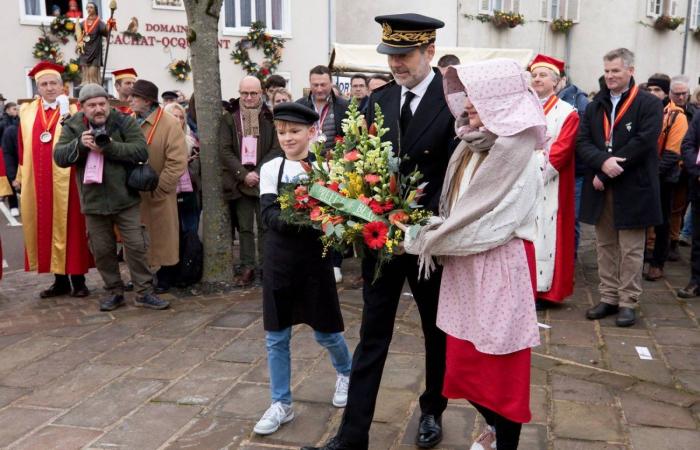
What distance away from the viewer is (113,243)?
→ 250 inches

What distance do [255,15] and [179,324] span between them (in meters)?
15.3

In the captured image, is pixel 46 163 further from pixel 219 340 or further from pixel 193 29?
pixel 219 340

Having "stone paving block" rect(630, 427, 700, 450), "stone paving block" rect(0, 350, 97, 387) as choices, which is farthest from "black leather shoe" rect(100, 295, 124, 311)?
"stone paving block" rect(630, 427, 700, 450)

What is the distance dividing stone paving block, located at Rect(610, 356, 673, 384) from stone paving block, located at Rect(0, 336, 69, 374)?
4.12 meters

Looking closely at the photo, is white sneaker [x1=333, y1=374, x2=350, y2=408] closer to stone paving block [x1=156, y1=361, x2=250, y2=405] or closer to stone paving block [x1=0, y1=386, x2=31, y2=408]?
stone paving block [x1=156, y1=361, x2=250, y2=405]

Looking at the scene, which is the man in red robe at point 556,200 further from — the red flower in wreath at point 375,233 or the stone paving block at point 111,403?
the stone paving block at point 111,403

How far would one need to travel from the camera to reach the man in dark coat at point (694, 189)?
656 centimetres

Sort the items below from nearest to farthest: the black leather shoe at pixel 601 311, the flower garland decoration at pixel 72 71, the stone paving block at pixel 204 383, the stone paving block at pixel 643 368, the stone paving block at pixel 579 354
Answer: the stone paving block at pixel 204 383
the stone paving block at pixel 643 368
the stone paving block at pixel 579 354
the black leather shoe at pixel 601 311
the flower garland decoration at pixel 72 71

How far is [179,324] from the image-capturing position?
5.86 m

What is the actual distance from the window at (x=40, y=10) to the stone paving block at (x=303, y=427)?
16.1 meters

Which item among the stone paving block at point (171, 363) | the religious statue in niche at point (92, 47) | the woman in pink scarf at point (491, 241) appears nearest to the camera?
the woman in pink scarf at point (491, 241)

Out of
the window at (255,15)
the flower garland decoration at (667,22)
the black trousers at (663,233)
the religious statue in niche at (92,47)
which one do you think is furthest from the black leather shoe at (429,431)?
the flower garland decoration at (667,22)

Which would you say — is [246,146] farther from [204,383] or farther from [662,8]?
[662,8]

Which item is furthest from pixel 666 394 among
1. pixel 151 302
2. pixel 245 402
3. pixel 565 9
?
pixel 565 9
